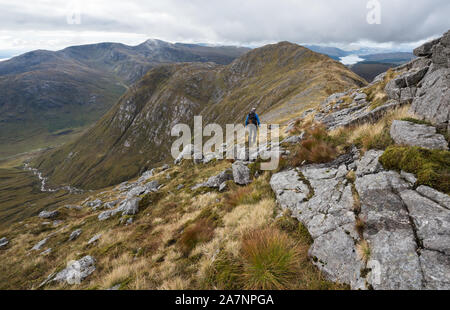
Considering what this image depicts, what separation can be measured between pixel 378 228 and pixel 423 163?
2514 mm

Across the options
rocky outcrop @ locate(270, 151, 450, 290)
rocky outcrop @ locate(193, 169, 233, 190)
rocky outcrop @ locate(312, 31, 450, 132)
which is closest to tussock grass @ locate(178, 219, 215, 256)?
rocky outcrop @ locate(270, 151, 450, 290)

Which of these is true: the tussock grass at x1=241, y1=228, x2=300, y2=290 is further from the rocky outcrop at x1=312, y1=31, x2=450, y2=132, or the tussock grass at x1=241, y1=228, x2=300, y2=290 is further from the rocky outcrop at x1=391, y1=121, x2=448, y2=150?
the rocky outcrop at x1=312, y1=31, x2=450, y2=132

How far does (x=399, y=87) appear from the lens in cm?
1101

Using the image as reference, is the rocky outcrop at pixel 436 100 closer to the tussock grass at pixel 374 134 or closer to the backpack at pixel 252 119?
the tussock grass at pixel 374 134

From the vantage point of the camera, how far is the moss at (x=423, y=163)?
15.6 ft

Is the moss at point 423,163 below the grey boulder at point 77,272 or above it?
above

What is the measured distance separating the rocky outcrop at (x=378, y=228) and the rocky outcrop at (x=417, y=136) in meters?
0.93

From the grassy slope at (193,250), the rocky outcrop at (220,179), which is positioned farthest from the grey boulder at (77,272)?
the rocky outcrop at (220,179)

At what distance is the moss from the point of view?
4.75 metres

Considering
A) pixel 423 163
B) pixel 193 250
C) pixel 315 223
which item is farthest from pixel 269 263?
pixel 423 163

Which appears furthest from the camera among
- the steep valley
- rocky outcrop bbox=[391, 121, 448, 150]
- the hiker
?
the hiker

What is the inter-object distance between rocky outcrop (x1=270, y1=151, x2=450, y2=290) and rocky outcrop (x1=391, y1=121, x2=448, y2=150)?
93 cm

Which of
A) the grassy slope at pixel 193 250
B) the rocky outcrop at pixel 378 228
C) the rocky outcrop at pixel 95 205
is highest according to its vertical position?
the rocky outcrop at pixel 378 228
